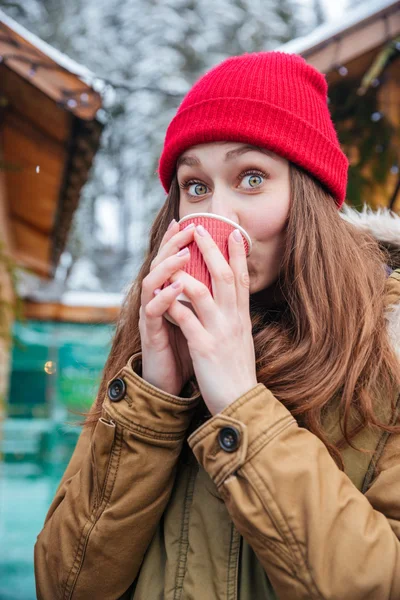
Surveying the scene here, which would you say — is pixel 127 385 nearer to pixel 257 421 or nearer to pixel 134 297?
pixel 257 421

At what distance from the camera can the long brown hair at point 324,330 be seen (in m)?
1.28

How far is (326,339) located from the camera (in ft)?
4.54

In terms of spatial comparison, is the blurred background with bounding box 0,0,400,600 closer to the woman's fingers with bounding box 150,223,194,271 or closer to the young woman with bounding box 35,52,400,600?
the young woman with bounding box 35,52,400,600

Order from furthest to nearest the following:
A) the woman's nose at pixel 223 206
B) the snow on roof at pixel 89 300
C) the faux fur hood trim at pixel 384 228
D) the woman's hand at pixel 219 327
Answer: the snow on roof at pixel 89 300 < the faux fur hood trim at pixel 384 228 < the woman's nose at pixel 223 206 < the woman's hand at pixel 219 327

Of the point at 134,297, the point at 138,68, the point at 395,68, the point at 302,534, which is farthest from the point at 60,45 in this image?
the point at 302,534

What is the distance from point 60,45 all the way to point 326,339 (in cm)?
1310

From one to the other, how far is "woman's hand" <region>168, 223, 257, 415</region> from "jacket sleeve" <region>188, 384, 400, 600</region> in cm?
5

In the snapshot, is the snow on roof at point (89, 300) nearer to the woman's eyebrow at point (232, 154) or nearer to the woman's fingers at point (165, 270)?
the woman's eyebrow at point (232, 154)

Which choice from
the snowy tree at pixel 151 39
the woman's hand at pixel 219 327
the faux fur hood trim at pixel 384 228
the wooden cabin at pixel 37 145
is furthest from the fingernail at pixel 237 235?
the snowy tree at pixel 151 39

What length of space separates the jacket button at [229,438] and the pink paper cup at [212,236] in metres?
0.28

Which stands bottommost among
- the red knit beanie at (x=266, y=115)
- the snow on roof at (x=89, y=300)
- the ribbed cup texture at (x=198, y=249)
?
the snow on roof at (x=89, y=300)

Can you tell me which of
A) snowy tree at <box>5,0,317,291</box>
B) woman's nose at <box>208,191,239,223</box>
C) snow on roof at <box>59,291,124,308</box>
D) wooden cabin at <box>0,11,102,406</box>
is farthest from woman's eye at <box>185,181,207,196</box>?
snowy tree at <box>5,0,317,291</box>

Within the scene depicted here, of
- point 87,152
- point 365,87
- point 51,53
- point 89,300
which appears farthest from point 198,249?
point 89,300

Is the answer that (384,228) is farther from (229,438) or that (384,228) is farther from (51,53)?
(51,53)
